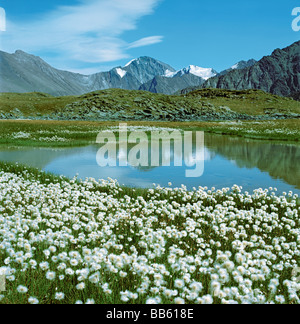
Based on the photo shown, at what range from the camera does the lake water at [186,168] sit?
16297 millimetres

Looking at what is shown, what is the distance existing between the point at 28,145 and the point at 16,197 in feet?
73.1

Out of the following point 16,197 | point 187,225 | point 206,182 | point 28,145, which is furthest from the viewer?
point 28,145

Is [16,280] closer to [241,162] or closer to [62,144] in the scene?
[241,162]

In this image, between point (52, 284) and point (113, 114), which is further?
point (113, 114)

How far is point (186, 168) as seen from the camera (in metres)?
20.5

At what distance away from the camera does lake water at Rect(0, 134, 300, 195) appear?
53.5 ft

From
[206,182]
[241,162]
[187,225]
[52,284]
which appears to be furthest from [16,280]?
[241,162]

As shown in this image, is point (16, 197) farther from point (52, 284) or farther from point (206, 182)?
point (206, 182)

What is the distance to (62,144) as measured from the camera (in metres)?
32.0

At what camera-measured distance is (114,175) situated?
17953mm

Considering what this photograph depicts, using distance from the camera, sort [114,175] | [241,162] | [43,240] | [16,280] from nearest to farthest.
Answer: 1. [16,280]
2. [43,240]
3. [114,175]
4. [241,162]

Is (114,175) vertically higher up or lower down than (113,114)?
lower down

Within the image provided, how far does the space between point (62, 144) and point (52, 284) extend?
2783cm
